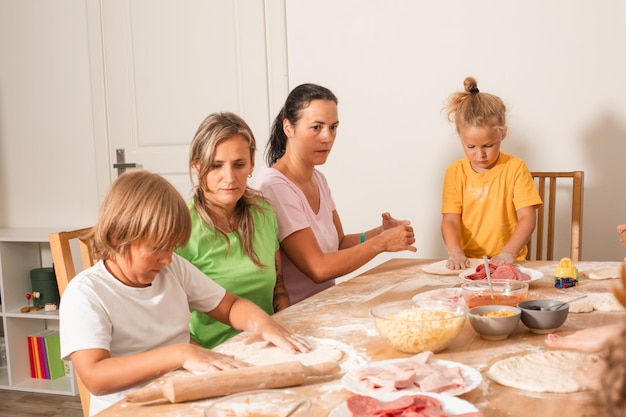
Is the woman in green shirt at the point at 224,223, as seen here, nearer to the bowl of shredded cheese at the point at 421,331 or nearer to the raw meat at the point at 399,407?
the bowl of shredded cheese at the point at 421,331

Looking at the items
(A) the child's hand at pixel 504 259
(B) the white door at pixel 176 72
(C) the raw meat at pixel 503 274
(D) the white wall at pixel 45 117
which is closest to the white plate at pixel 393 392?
(C) the raw meat at pixel 503 274

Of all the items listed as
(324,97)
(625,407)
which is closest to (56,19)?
(324,97)

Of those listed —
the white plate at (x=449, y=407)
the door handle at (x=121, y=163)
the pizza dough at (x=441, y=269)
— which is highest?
the door handle at (x=121, y=163)

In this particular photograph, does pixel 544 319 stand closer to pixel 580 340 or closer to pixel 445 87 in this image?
pixel 580 340

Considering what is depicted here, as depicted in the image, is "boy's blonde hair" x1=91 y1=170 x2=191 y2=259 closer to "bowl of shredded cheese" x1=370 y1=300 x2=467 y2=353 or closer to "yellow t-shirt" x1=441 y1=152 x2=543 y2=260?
"bowl of shredded cheese" x1=370 y1=300 x2=467 y2=353

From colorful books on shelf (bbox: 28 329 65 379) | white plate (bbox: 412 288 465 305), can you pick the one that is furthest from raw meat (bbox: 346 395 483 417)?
colorful books on shelf (bbox: 28 329 65 379)

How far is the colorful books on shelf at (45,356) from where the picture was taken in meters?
3.47

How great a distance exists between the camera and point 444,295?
1615mm

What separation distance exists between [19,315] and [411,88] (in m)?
2.29

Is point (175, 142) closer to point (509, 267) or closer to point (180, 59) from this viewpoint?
point (180, 59)

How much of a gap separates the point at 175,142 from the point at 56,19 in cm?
98

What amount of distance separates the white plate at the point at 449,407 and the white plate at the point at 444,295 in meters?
0.61

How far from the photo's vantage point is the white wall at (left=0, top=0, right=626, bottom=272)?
2.80 metres

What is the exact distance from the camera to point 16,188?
3891 mm
